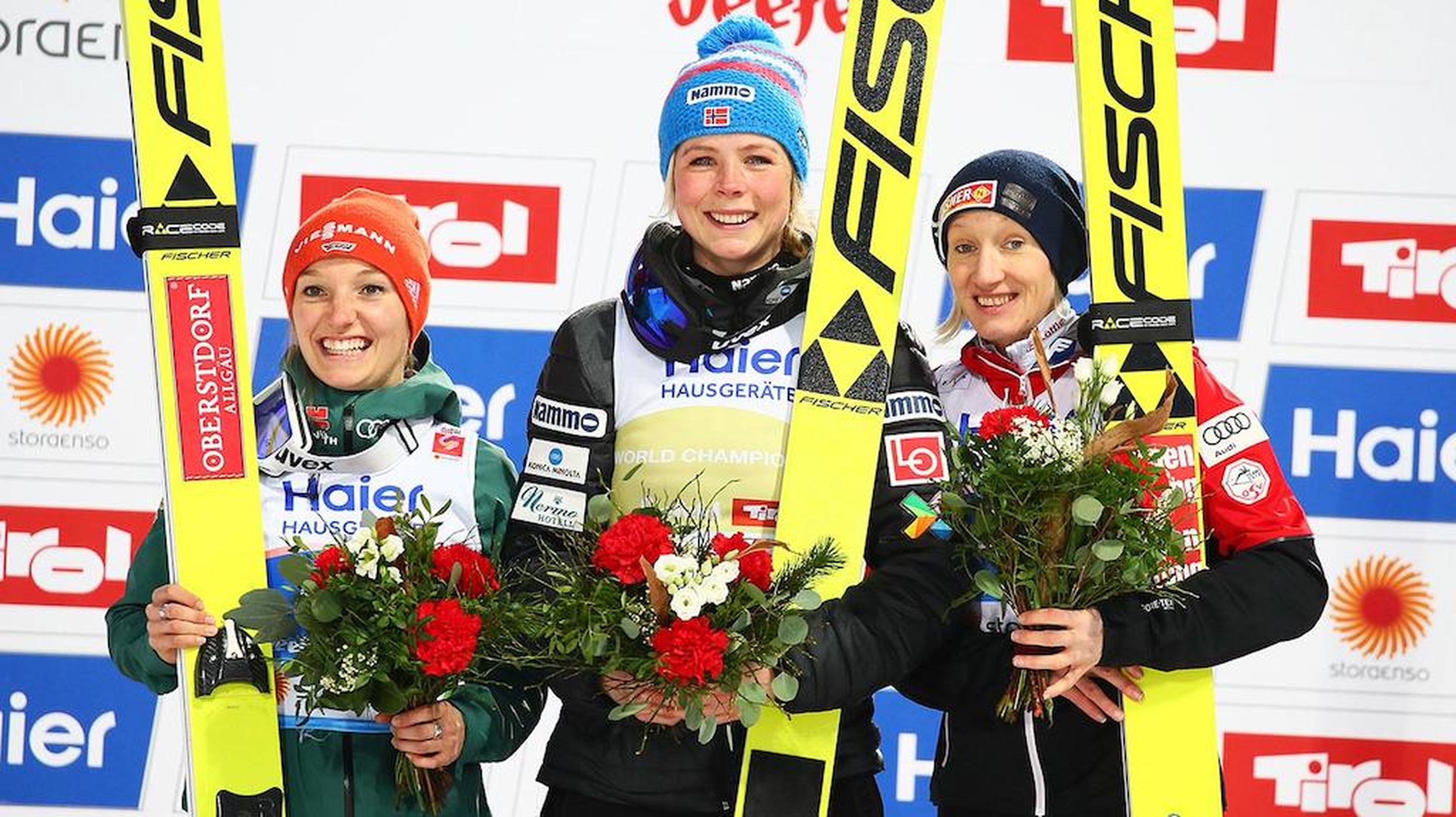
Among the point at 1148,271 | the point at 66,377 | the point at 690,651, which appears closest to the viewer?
the point at 690,651

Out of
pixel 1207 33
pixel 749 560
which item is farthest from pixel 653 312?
pixel 1207 33

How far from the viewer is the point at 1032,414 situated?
2.06 m

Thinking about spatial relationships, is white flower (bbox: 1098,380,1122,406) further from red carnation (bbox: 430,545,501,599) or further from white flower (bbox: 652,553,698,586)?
red carnation (bbox: 430,545,501,599)

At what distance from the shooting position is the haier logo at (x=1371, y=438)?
11.8 feet

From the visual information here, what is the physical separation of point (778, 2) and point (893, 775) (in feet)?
6.33

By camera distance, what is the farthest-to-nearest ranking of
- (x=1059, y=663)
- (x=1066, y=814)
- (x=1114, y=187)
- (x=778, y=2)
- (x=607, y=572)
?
(x=778, y=2) → (x=1114, y=187) → (x=1066, y=814) → (x=1059, y=663) → (x=607, y=572)

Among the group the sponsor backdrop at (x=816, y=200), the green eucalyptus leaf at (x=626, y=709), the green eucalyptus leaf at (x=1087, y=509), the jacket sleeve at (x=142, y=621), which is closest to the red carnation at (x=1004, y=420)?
the green eucalyptus leaf at (x=1087, y=509)

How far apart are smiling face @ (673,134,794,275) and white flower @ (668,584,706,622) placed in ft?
1.87

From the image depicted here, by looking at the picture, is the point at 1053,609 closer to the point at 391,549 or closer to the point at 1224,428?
the point at 1224,428

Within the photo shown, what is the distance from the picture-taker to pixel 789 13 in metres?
3.62

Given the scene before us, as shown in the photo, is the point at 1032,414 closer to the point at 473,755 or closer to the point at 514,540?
the point at 514,540

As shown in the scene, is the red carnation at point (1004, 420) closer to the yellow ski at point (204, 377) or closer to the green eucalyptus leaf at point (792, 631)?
the green eucalyptus leaf at point (792, 631)

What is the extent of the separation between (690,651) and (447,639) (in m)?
0.33

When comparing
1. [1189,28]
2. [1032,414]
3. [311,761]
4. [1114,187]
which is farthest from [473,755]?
[1189,28]
